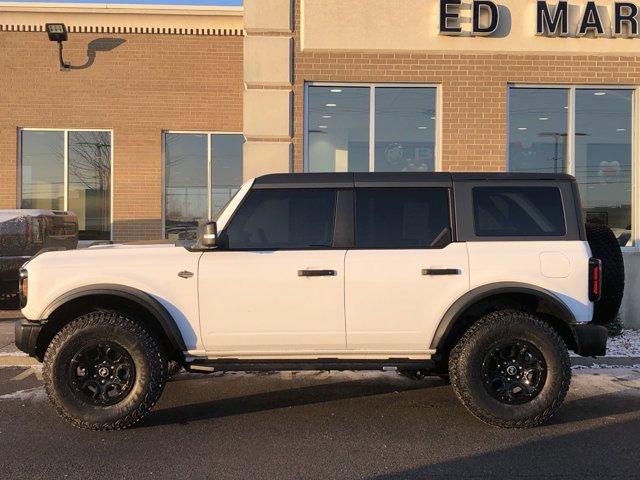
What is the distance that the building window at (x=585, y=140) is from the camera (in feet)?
32.0

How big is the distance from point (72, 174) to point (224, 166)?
9.46 ft

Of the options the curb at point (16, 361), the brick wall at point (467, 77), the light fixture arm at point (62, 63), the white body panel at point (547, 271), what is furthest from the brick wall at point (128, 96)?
the white body panel at point (547, 271)

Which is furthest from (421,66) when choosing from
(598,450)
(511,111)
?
(598,450)

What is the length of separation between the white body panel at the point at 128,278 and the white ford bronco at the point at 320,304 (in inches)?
0.4

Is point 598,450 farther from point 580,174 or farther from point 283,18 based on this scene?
point 283,18

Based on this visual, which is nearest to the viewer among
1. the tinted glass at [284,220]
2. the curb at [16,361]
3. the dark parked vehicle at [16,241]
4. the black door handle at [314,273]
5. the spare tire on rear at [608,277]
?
the black door handle at [314,273]

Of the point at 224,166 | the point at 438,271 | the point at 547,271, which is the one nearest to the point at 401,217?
the point at 438,271

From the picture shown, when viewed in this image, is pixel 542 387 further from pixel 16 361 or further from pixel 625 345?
pixel 16 361

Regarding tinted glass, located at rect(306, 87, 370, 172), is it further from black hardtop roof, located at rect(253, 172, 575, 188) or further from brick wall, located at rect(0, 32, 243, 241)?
black hardtop roof, located at rect(253, 172, 575, 188)

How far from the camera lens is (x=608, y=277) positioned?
17.2ft

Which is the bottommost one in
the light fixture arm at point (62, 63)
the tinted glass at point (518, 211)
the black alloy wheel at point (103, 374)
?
the black alloy wheel at point (103, 374)

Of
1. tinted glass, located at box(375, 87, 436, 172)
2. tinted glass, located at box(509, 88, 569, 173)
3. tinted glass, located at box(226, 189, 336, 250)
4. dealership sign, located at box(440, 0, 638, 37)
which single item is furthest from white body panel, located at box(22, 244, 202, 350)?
tinted glass, located at box(509, 88, 569, 173)

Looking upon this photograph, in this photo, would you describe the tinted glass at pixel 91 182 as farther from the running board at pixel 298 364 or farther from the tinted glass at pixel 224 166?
the running board at pixel 298 364

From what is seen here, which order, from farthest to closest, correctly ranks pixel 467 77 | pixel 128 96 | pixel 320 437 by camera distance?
pixel 128 96, pixel 467 77, pixel 320 437
